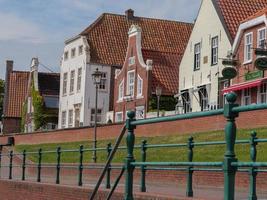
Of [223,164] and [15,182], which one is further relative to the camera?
[15,182]

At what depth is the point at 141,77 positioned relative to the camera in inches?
1909

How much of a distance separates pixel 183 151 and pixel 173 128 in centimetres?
851

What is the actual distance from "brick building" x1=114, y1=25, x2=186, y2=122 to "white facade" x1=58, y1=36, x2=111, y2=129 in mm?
3483

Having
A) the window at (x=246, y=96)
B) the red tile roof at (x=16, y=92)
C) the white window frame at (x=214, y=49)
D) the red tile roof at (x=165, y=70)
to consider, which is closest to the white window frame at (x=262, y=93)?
the window at (x=246, y=96)

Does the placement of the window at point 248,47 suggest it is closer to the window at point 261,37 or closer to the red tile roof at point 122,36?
the window at point 261,37

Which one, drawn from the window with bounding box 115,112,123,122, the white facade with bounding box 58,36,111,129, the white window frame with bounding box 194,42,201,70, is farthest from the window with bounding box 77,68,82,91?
the white window frame with bounding box 194,42,201,70

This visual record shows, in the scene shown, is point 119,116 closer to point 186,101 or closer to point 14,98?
point 186,101

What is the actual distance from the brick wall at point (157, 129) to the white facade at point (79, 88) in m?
6.69

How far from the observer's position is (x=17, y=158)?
32625mm

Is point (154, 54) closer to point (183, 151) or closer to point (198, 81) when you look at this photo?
point (198, 81)

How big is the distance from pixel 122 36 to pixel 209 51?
1952 centimetres

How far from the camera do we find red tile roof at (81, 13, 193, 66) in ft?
185

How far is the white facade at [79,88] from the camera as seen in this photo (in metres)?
55.1

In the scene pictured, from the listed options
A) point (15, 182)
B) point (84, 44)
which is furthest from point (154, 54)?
point (15, 182)
